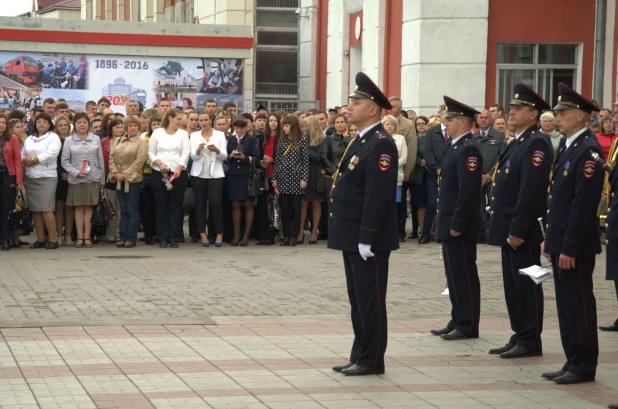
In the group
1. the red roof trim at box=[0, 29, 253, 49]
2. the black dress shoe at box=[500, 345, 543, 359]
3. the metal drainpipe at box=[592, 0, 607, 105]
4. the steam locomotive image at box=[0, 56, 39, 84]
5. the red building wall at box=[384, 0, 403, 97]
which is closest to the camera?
the black dress shoe at box=[500, 345, 543, 359]

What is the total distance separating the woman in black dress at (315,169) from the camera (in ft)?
56.7

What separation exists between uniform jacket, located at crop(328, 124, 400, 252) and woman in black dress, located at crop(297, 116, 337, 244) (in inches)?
350

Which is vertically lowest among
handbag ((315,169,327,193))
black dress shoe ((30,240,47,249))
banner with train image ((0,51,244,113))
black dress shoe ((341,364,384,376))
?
black dress shoe ((30,240,47,249))

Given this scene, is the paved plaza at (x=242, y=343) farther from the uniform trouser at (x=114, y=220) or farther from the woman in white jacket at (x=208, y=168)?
the uniform trouser at (x=114, y=220)

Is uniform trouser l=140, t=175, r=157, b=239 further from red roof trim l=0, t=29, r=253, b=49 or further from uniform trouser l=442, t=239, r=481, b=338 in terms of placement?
uniform trouser l=442, t=239, r=481, b=338

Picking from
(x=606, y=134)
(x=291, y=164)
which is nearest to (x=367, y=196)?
(x=291, y=164)

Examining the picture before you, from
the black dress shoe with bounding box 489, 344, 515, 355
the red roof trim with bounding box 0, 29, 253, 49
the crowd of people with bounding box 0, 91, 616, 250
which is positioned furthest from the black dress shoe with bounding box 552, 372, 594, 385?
the red roof trim with bounding box 0, 29, 253, 49

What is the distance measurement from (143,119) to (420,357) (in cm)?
989

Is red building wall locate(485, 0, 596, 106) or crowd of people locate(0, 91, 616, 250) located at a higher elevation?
red building wall locate(485, 0, 596, 106)

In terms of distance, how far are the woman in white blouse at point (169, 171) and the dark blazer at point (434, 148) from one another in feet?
11.9

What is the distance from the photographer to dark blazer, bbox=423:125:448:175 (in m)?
17.6

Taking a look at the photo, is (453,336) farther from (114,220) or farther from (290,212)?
(114,220)

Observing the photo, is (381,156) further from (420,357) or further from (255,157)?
(255,157)

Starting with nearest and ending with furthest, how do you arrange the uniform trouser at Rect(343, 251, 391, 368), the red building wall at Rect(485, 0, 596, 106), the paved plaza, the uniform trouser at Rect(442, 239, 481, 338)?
the paved plaza < the uniform trouser at Rect(343, 251, 391, 368) < the uniform trouser at Rect(442, 239, 481, 338) < the red building wall at Rect(485, 0, 596, 106)
